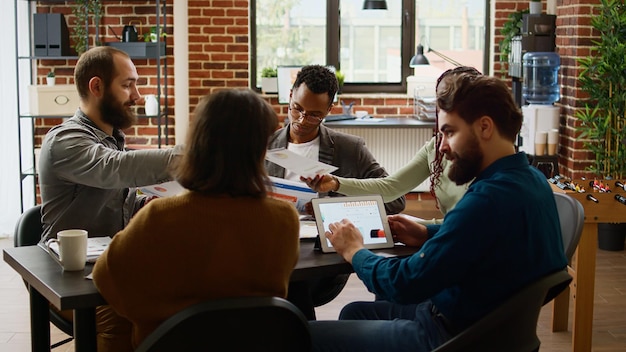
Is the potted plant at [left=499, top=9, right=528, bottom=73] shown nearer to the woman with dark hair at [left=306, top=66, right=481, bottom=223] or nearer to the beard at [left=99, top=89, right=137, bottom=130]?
the woman with dark hair at [left=306, top=66, right=481, bottom=223]

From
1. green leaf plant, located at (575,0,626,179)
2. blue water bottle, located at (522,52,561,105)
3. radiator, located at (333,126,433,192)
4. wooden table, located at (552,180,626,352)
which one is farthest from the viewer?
radiator, located at (333,126,433,192)

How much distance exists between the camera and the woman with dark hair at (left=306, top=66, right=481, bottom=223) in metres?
3.33

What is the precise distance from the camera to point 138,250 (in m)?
2.11

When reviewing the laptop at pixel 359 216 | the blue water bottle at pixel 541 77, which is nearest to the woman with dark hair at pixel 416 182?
the laptop at pixel 359 216

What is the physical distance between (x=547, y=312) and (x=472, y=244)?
269 cm

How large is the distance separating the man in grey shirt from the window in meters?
4.41

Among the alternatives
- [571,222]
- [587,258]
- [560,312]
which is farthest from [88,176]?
[560,312]

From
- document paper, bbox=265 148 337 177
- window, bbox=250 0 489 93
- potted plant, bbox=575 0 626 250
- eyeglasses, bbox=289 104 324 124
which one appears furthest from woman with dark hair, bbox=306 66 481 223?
window, bbox=250 0 489 93

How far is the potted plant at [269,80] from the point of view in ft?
23.9

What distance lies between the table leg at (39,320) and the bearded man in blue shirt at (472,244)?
0.86 meters

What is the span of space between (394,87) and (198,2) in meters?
1.83

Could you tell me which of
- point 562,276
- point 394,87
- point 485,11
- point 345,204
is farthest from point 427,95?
point 562,276

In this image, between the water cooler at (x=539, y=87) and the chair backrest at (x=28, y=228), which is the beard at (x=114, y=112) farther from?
the water cooler at (x=539, y=87)

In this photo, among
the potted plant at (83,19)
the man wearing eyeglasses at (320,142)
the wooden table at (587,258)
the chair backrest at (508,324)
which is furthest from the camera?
the potted plant at (83,19)
